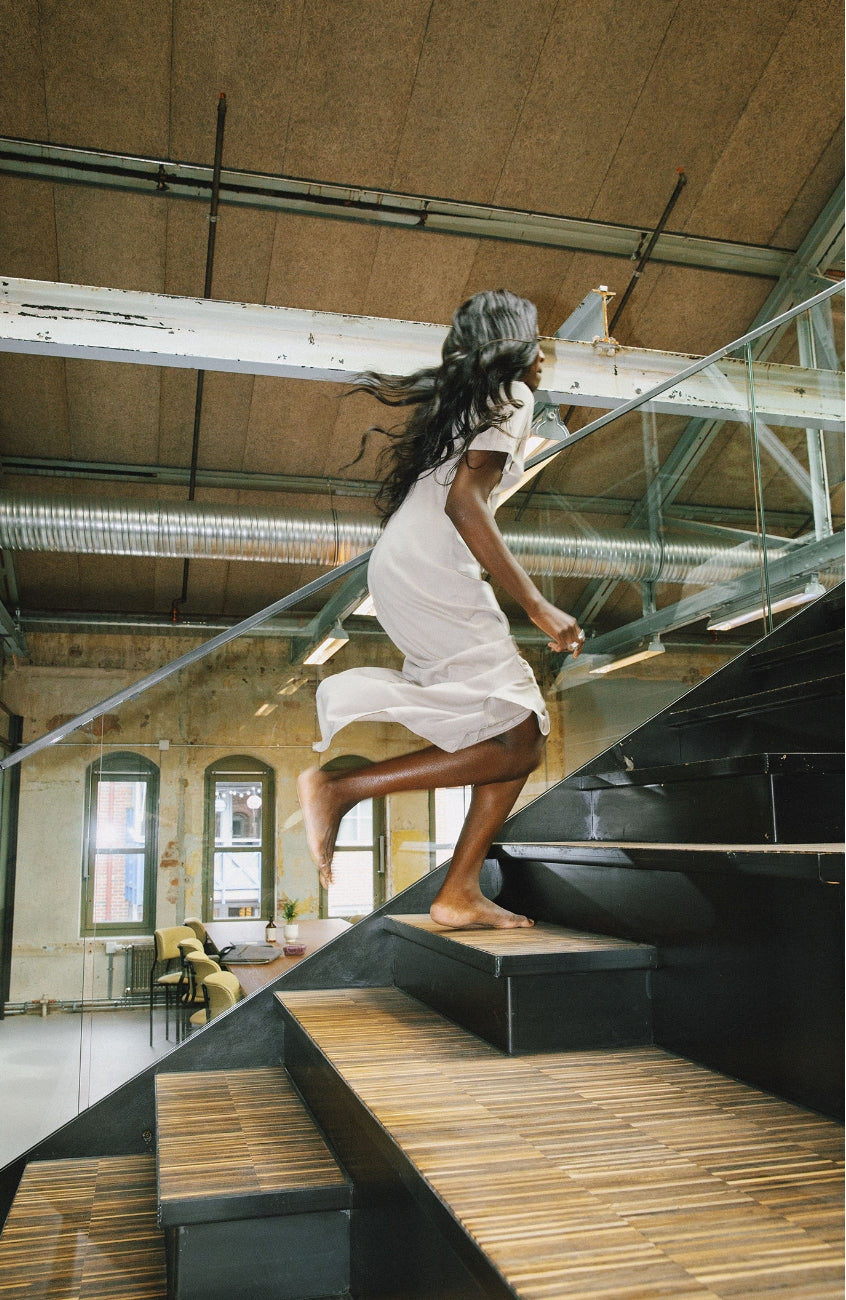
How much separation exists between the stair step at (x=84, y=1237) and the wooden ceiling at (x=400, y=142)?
4.59 metres

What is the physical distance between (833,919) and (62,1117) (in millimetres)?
1989

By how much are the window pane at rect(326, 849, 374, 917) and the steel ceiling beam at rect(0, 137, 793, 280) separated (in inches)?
159

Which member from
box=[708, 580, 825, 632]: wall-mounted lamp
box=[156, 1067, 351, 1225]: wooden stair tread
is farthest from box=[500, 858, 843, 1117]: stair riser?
box=[708, 580, 825, 632]: wall-mounted lamp

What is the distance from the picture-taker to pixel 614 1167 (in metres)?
1.01

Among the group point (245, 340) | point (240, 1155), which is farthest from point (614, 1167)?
point (245, 340)

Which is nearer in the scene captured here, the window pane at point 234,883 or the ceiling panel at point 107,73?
the window pane at point 234,883

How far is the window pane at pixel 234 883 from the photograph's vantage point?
95.1 inches

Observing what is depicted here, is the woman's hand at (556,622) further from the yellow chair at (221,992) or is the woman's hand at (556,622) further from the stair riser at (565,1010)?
the yellow chair at (221,992)

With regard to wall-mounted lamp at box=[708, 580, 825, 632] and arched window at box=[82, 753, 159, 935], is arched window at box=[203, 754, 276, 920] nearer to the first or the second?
arched window at box=[82, 753, 159, 935]

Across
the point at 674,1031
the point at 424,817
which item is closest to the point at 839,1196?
the point at 674,1031

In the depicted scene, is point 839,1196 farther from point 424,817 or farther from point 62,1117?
point 62,1117

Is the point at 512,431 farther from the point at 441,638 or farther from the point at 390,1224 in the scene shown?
the point at 390,1224

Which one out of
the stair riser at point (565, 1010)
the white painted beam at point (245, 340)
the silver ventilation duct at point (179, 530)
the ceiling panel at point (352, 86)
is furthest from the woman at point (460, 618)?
the silver ventilation duct at point (179, 530)

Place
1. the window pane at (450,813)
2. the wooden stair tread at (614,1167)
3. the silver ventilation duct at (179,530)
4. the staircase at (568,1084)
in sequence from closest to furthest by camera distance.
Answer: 1. the wooden stair tread at (614,1167)
2. the staircase at (568,1084)
3. the window pane at (450,813)
4. the silver ventilation duct at (179,530)
